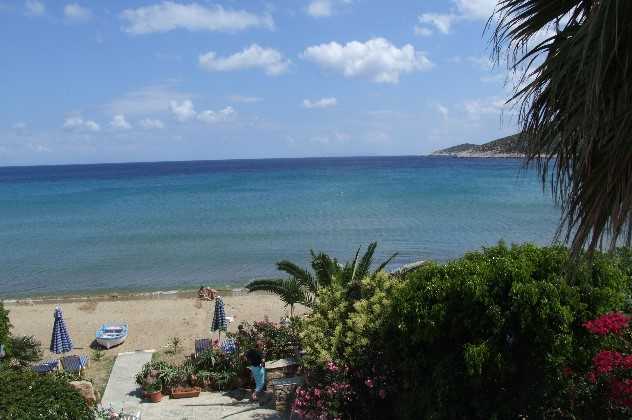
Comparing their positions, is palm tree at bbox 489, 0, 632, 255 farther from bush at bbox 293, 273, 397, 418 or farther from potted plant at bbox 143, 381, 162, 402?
potted plant at bbox 143, 381, 162, 402

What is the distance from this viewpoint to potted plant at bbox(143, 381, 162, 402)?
32.3 feet

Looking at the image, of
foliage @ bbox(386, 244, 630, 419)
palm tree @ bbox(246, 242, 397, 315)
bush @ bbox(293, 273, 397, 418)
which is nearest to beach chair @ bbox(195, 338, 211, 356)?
palm tree @ bbox(246, 242, 397, 315)

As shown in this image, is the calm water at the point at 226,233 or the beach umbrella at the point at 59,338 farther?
the calm water at the point at 226,233

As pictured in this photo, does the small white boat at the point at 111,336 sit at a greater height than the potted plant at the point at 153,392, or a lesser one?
lesser

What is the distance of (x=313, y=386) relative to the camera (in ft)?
24.6

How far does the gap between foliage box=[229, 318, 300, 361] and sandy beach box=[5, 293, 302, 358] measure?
361 cm

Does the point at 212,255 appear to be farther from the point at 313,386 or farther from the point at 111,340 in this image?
the point at 313,386

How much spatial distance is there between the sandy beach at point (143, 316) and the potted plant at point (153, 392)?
380 centimetres

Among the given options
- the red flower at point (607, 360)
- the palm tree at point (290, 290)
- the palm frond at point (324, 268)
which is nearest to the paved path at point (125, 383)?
the palm tree at point (290, 290)

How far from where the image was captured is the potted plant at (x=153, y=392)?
985 centimetres

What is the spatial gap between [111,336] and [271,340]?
20.4 feet

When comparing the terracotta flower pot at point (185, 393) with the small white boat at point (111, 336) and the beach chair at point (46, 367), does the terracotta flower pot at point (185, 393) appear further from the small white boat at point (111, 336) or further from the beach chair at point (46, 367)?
the small white boat at point (111, 336)

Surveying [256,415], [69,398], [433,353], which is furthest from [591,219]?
[256,415]

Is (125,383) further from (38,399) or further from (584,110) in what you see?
(584,110)
